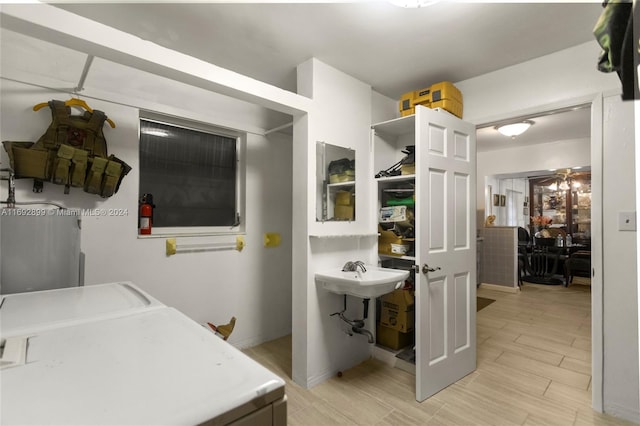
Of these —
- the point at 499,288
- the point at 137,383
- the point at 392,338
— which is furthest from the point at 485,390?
the point at 499,288

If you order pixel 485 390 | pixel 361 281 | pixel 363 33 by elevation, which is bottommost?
pixel 485 390

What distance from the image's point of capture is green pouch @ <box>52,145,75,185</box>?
5.90 ft

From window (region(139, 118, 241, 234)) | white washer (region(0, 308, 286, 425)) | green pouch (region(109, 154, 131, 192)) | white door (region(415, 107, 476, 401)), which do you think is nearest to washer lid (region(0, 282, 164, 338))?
white washer (region(0, 308, 286, 425))

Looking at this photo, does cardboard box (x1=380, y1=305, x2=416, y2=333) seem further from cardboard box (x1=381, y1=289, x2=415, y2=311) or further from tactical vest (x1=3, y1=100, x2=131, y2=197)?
tactical vest (x1=3, y1=100, x2=131, y2=197)

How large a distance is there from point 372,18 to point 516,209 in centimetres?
674

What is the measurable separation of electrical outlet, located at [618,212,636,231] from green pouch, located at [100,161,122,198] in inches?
129

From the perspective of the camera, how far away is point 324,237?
2273 mm

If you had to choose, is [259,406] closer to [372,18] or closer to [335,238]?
[335,238]

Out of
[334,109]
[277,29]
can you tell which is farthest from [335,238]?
[277,29]

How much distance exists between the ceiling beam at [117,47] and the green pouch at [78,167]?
711 millimetres

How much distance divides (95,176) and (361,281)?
1.85 meters

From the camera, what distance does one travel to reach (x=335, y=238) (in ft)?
8.02

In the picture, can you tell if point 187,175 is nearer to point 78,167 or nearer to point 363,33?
point 78,167

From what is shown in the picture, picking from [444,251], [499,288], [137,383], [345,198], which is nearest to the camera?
[137,383]
